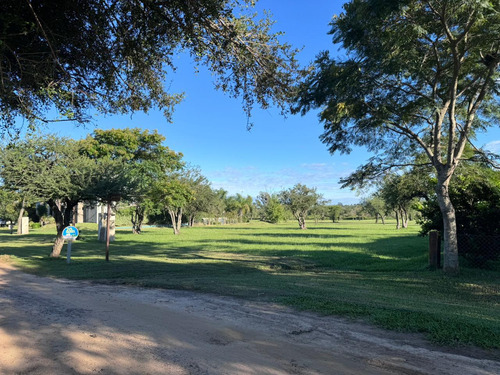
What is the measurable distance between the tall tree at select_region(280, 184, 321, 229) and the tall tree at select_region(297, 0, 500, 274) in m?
48.6

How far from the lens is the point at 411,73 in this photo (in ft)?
34.5

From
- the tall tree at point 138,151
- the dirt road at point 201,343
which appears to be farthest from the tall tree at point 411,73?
the tall tree at point 138,151

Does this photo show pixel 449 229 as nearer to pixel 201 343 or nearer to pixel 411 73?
pixel 411 73

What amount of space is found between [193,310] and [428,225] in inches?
423

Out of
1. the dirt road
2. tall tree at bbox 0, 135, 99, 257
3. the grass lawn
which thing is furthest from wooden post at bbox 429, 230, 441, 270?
tall tree at bbox 0, 135, 99, 257

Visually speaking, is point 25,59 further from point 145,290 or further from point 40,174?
point 40,174

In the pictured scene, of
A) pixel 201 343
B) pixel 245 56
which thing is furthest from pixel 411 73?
pixel 201 343

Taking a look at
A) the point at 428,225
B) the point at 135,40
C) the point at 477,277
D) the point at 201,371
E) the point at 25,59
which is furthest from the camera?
the point at 428,225

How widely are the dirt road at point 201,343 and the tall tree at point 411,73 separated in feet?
16.7

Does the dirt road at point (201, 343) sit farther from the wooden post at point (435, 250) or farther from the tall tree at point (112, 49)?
the wooden post at point (435, 250)

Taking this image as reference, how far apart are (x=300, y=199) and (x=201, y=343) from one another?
57.2 m

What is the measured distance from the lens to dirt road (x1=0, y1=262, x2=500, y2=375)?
3766 mm

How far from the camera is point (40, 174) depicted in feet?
50.5

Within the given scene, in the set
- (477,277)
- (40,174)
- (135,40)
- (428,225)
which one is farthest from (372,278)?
(40,174)
